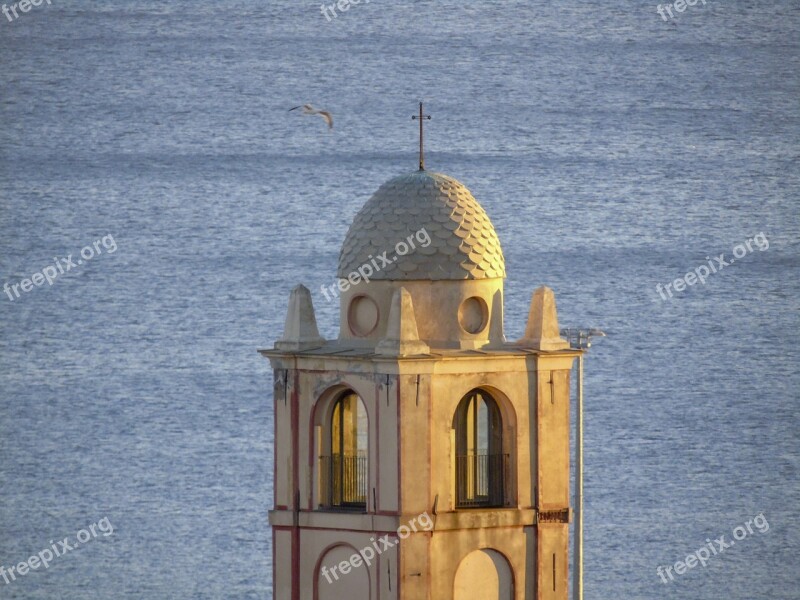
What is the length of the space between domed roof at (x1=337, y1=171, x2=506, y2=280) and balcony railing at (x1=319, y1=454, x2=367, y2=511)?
126 centimetres

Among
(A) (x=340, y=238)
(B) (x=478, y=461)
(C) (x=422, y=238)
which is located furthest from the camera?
(A) (x=340, y=238)

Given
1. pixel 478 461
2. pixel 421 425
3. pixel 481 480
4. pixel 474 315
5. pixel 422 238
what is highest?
pixel 422 238

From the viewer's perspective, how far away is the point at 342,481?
21.0m

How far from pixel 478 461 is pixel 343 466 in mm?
901

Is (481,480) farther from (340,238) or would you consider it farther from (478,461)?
(340,238)

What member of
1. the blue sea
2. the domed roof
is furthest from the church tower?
the blue sea

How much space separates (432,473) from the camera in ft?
67.1

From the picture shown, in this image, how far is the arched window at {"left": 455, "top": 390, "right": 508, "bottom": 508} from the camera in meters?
20.8

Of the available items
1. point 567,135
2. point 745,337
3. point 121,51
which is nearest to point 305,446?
point 745,337

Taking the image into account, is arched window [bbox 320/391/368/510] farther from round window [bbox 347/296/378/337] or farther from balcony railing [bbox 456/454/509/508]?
balcony railing [bbox 456/454/509/508]

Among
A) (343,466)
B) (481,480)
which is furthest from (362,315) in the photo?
(481,480)

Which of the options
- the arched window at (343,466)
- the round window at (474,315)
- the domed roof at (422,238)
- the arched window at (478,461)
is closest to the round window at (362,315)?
the domed roof at (422,238)

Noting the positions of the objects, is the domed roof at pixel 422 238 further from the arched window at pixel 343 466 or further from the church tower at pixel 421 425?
the arched window at pixel 343 466

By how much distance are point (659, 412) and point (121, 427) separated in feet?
30.3
